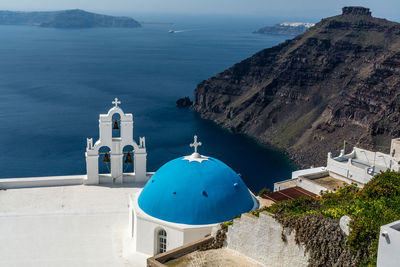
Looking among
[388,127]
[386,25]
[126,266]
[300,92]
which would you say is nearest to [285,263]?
[126,266]

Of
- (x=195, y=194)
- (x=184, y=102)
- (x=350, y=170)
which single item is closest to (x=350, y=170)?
(x=350, y=170)

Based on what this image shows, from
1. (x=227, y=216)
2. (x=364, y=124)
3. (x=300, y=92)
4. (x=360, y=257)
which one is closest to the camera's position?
(x=360, y=257)

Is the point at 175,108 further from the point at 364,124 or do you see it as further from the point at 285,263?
the point at 285,263

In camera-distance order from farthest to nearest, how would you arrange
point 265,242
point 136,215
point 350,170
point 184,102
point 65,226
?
point 184,102 → point 350,170 → point 65,226 → point 136,215 → point 265,242

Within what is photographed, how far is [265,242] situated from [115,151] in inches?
677

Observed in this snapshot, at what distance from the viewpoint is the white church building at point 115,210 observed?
72.2 ft

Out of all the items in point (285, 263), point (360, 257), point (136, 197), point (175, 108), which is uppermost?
point (360, 257)

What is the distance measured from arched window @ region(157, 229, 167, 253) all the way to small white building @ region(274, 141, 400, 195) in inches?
487

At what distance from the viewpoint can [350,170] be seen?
107ft

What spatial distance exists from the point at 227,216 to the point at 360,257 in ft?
31.4

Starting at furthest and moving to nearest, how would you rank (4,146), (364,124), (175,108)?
1. (175,108)
2. (364,124)
3. (4,146)

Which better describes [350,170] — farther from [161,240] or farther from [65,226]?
[65,226]

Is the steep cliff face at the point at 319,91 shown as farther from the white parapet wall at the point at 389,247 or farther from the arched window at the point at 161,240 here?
the white parapet wall at the point at 389,247

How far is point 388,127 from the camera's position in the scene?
8112cm
